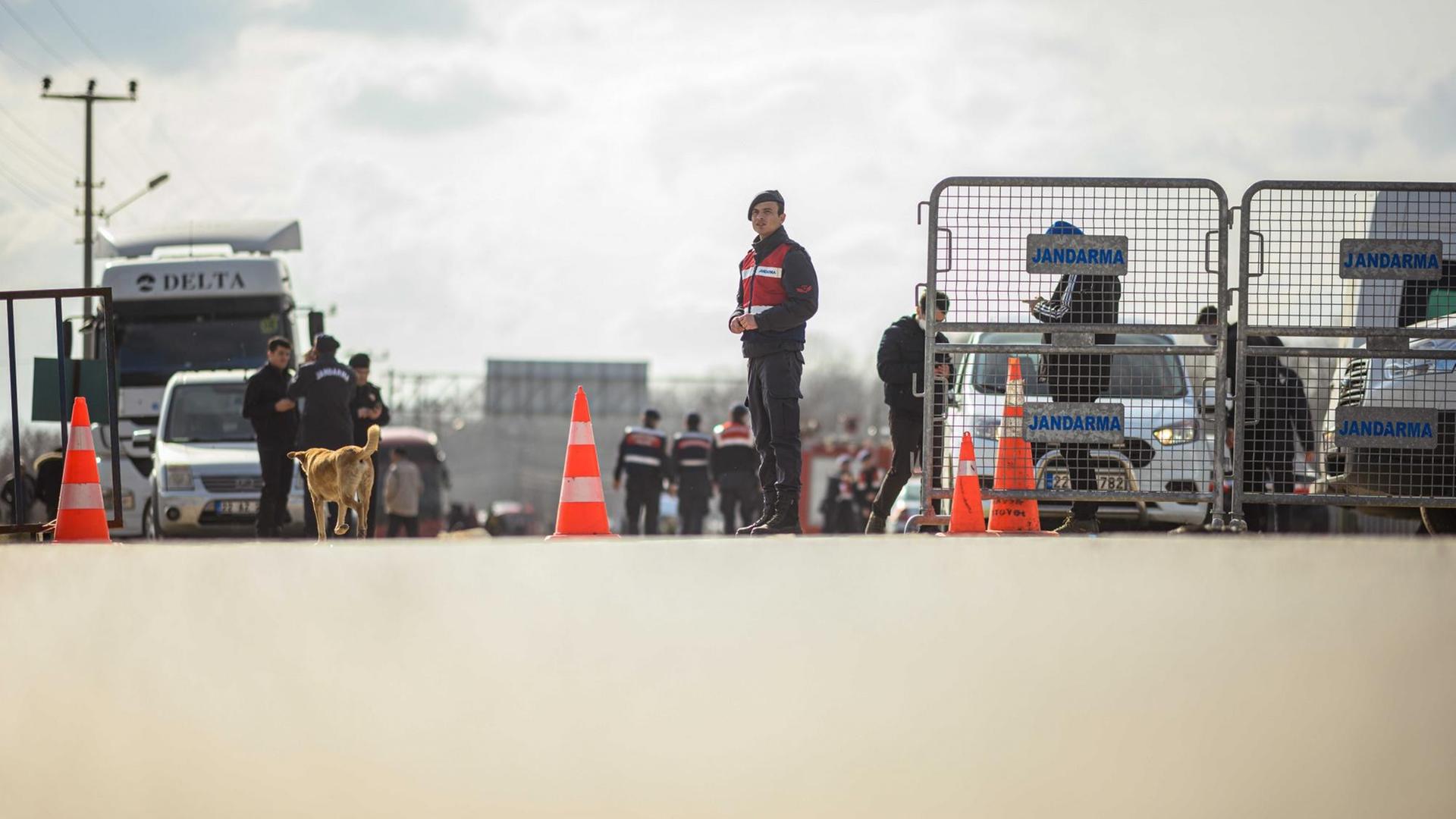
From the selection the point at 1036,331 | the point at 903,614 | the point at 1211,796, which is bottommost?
the point at 1211,796

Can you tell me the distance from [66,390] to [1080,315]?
5.62 meters

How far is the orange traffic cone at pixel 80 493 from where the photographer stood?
841 cm

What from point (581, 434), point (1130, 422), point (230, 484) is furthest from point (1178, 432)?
point (230, 484)

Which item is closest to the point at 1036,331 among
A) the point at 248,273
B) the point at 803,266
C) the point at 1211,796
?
the point at 803,266

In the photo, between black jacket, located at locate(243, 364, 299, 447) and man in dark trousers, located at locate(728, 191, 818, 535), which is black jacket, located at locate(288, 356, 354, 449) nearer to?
black jacket, located at locate(243, 364, 299, 447)

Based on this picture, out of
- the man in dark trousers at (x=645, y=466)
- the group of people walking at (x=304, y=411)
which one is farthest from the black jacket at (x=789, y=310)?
the man in dark trousers at (x=645, y=466)

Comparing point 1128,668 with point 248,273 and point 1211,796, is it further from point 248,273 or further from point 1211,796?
point 248,273

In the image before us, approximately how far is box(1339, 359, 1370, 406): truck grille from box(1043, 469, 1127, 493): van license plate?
43.6 inches

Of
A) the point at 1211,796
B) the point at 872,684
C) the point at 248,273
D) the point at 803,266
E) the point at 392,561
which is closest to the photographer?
the point at 1211,796

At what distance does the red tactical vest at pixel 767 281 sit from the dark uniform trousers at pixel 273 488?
5.64 m

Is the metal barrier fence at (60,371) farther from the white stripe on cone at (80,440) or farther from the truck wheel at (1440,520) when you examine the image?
the truck wheel at (1440,520)

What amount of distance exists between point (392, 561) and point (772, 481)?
5087 millimetres

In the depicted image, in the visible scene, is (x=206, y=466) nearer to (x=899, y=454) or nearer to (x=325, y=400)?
(x=325, y=400)

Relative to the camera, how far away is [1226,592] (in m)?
4.18
